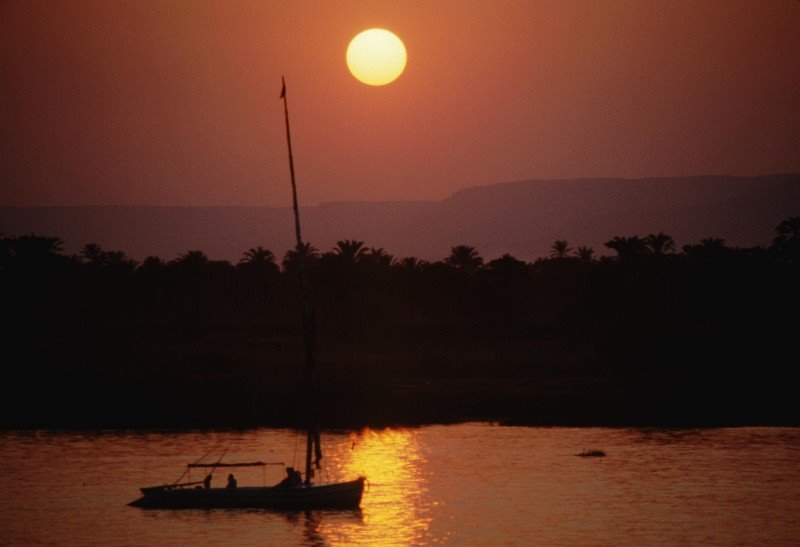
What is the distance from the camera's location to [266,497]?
198ft

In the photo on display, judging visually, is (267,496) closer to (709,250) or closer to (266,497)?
(266,497)

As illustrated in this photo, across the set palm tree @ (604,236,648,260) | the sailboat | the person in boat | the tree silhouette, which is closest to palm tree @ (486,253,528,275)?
palm tree @ (604,236,648,260)

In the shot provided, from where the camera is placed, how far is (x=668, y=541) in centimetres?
5697

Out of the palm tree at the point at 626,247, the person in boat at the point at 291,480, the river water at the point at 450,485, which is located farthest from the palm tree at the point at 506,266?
the person in boat at the point at 291,480

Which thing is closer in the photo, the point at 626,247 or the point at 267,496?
the point at 267,496

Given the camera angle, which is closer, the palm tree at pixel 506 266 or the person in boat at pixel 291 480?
the person in boat at pixel 291 480

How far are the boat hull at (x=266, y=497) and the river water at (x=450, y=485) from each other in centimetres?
63

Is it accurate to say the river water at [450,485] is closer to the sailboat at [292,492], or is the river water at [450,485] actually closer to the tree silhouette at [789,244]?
the sailboat at [292,492]

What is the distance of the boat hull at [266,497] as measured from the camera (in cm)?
6009

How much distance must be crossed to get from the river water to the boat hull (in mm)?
631

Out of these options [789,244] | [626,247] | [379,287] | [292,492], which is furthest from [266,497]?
[789,244]

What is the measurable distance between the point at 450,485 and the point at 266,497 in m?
14.3

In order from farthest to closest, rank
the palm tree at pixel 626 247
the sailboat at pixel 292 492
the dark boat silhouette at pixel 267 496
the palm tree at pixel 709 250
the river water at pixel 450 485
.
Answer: the palm tree at pixel 709 250
the palm tree at pixel 626 247
the dark boat silhouette at pixel 267 496
the sailboat at pixel 292 492
the river water at pixel 450 485

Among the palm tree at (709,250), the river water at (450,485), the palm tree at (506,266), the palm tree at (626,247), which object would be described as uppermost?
the palm tree at (709,250)
